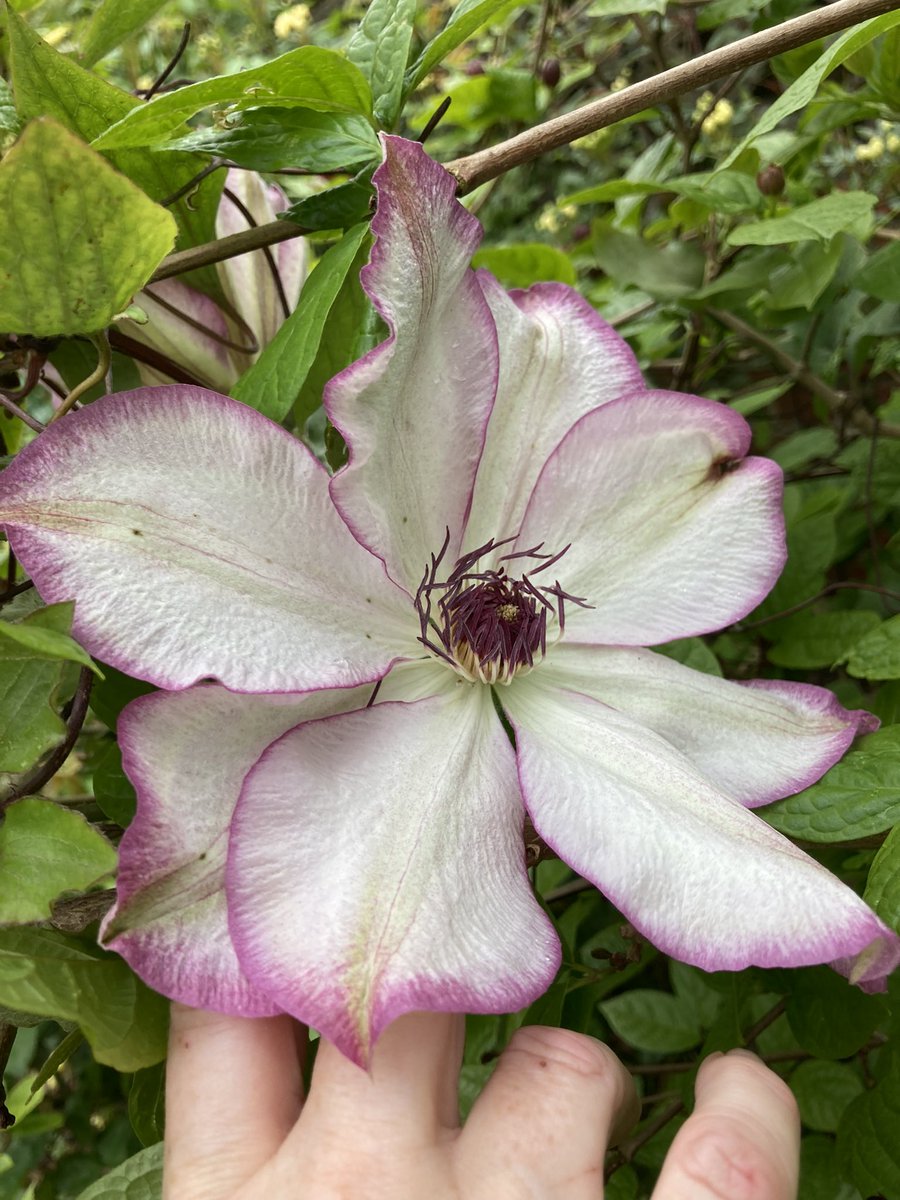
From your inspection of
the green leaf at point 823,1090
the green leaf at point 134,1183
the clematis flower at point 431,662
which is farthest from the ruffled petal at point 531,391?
the green leaf at point 823,1090

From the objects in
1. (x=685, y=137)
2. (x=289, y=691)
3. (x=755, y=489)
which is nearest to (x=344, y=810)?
(x=289, y=691)

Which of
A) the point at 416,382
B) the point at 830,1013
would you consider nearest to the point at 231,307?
the point at 416,382

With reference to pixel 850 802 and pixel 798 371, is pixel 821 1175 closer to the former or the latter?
pixel 850 802

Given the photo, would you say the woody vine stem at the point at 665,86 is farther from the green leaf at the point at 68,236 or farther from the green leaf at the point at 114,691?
the green leaf at the point at 114,691

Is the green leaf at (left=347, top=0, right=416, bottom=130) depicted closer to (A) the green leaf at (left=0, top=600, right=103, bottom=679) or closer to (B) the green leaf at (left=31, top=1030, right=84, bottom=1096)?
(A) the green leaf at (left=0, top=600, right=103, bottom=679)

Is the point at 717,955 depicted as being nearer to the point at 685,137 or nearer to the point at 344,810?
the point at 344,810

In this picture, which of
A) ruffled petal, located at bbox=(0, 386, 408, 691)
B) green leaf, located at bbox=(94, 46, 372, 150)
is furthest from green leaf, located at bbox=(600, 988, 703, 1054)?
green leaf, located at bbox=(94, 46, 372, 150)
